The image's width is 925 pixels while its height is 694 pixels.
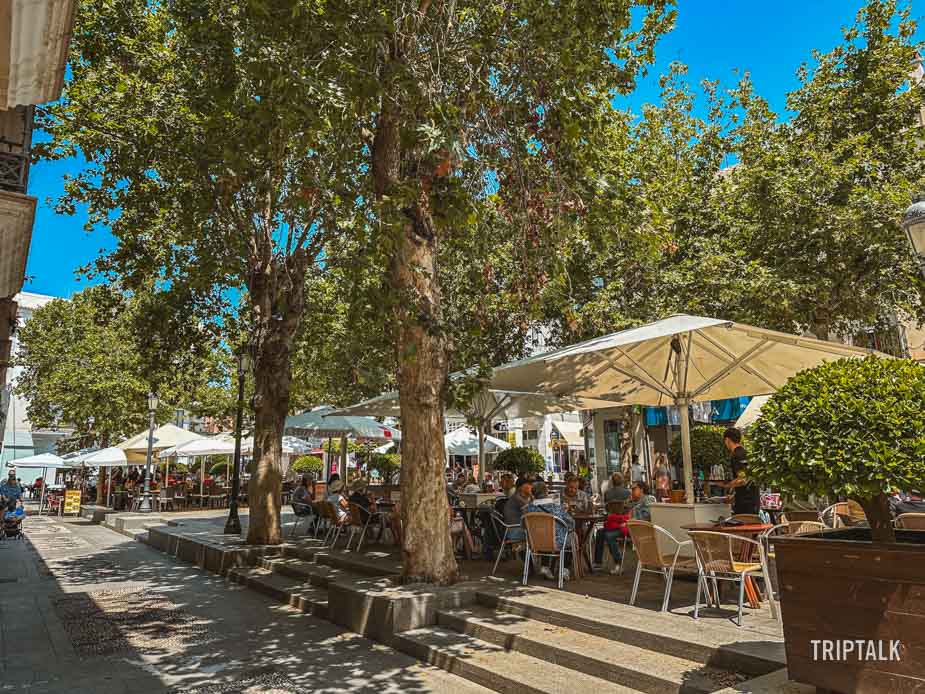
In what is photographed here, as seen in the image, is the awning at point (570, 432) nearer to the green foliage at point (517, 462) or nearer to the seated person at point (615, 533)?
the green foliage at point (517, 462)


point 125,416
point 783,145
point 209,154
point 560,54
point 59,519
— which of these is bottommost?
point 59,519

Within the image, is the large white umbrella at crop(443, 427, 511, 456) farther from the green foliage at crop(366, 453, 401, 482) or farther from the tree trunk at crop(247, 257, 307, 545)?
the green foliage at crop(366, 453, 401, 482)

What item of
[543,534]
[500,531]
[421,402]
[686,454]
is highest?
[421,402]

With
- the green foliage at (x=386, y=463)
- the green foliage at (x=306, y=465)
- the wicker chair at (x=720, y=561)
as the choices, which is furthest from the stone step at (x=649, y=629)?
the green foliage at (x=306, y=465)

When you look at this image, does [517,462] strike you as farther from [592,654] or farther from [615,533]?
[592,654]

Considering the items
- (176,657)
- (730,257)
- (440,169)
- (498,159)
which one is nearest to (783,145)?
(730,257)

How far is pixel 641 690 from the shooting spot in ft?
15.5

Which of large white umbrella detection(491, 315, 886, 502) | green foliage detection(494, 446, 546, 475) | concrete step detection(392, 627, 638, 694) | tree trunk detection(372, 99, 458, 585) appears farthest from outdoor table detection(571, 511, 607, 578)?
green foliage detection(494, 446, 546, 475)

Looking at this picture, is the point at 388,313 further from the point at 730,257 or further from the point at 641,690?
the point at 730,257

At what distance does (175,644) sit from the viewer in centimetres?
712

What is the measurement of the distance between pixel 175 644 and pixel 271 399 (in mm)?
5644

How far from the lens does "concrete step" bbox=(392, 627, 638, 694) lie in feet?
16.4

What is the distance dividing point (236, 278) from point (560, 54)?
10.5m

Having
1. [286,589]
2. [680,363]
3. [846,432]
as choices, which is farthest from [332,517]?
[846,432]
